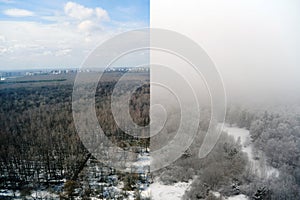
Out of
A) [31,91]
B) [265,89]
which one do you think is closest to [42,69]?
[31,91]

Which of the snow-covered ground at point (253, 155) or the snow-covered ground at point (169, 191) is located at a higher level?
the snow-covered ground at point (253, 155)

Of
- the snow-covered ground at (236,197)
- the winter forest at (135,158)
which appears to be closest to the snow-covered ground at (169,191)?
the winter forest at (135,158)

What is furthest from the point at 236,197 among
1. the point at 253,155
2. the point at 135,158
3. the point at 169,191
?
the point at 135,158

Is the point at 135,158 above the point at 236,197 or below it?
above

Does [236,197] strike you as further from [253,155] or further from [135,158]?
[135,158]

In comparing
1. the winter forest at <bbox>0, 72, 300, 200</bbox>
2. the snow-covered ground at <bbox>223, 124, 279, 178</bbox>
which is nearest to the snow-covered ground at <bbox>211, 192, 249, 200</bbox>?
the winter forest at <bbox>0, 72, 300, 200</bbox>

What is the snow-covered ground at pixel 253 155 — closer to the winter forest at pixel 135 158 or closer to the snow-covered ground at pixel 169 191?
the winter forest at pixel 135 158
